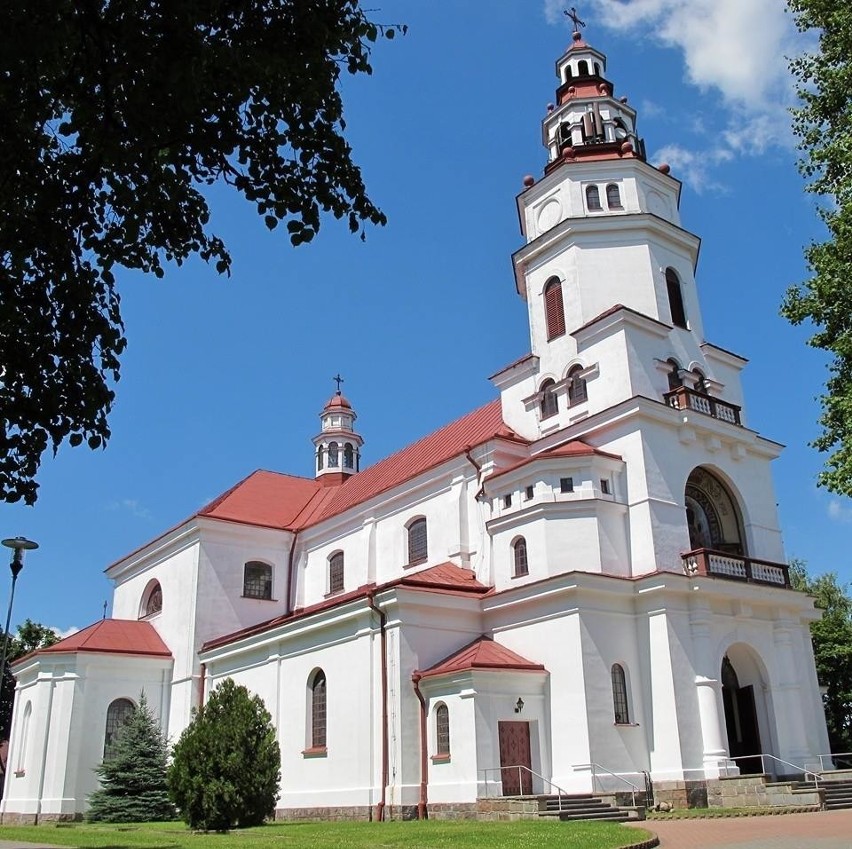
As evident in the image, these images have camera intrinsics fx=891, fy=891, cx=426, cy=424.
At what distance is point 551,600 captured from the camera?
22406 millimetres

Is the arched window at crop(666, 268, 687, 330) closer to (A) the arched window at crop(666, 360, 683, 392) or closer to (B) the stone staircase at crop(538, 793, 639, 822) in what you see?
(A) the arched window at crop(666, 360, 683, 392)

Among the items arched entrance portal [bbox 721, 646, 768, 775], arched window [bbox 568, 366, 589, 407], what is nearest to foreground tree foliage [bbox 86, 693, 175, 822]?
arched entrance portal [bbox 721, 646, 768, 775]

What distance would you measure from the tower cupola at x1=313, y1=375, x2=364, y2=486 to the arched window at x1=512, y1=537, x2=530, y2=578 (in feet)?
66.3

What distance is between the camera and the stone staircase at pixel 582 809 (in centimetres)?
1830

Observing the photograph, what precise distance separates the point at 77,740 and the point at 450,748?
50.1ft

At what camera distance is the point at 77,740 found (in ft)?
97.7

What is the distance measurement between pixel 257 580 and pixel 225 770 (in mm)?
15621

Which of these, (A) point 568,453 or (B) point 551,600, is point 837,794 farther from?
(A) point 568,453

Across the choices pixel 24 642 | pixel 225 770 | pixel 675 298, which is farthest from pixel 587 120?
pixel 24 642

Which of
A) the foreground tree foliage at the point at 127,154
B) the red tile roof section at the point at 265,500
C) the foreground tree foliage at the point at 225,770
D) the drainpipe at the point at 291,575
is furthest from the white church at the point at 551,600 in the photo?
the foreground tree foliage at the point at 127,154

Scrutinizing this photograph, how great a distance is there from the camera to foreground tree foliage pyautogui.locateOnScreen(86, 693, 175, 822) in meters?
26.5

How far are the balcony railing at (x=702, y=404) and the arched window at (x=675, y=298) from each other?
9.40 ft

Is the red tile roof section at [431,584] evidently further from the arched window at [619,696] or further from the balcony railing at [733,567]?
the balcony railing at [733,567]

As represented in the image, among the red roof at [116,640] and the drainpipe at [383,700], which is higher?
the red roof at [116,640]
